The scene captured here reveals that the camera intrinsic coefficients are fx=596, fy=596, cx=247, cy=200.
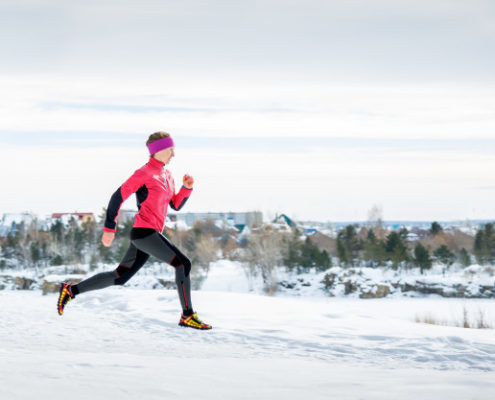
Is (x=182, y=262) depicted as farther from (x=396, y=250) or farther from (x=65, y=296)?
(x=396, y=250)

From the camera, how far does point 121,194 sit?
5668 millimetres

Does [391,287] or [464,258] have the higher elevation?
[464,258]

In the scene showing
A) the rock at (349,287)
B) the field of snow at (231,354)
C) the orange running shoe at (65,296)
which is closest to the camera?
the field of snow at (231,354)

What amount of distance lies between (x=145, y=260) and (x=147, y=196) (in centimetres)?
71

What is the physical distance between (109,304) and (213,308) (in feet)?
5.23

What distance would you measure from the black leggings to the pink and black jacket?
113 mm

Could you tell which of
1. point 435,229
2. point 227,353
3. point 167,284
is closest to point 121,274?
point 227,353

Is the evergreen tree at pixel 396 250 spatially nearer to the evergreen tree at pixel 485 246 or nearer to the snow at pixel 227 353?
the evergreen tree at pixel 485 246

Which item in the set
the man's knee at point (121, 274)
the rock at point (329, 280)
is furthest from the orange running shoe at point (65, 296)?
the rock at point (329, 280)

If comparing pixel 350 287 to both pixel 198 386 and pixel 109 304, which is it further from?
pixel 198 386

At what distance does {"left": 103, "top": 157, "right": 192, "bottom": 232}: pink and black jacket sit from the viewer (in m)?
5.66

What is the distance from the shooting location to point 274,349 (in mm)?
5395

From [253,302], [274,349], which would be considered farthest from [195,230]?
[274,349]

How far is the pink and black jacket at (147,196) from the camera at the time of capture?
5.66 meters
